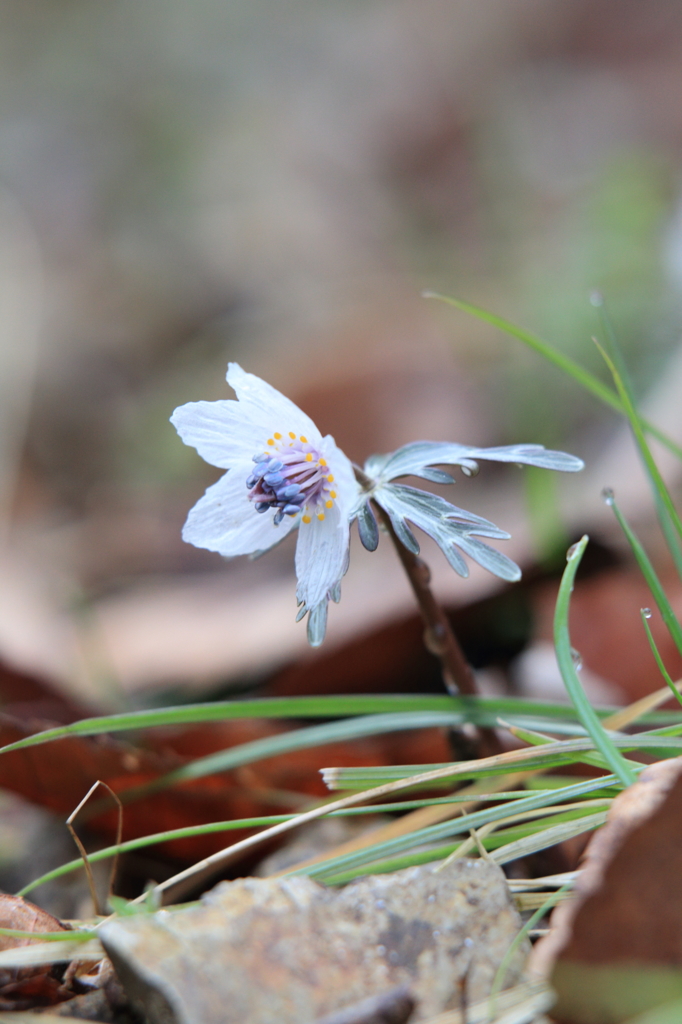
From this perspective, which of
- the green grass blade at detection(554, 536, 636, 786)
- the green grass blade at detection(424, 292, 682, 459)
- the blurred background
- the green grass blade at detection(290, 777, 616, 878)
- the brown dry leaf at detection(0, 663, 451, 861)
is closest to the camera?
the green grass blade at detection(554, 536, 636, 786)

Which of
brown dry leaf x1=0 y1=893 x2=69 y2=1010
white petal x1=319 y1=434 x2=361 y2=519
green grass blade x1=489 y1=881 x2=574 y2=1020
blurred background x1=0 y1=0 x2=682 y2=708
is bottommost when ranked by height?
green grass blade x1=489 y1=881 x2=574 y2=1020

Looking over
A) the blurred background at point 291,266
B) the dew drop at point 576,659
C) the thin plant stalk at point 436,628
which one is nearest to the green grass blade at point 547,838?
the dew drop at point 576,659

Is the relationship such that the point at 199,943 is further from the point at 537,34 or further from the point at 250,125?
the point at 537,34

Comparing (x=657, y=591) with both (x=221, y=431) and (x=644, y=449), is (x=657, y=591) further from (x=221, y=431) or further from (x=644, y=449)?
(x=221, y=431)

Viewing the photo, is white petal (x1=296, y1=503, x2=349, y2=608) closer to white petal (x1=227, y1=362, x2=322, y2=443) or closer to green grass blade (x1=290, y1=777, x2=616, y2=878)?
white petal (x1=227, y1=362, x2=322, y2=443)

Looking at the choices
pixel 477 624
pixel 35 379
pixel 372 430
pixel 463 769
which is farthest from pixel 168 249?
pixel 463 769

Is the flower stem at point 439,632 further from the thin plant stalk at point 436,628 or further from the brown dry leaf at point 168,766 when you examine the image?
the brown dry leaf at point 168,766

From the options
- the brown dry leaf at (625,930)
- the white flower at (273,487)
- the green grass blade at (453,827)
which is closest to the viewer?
the brown dry leaf at (625,930)

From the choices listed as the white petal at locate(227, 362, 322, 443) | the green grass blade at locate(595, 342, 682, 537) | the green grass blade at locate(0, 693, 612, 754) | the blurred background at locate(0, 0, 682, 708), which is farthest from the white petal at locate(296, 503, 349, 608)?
the blurred background at locate(0, 0, 682, 708)
